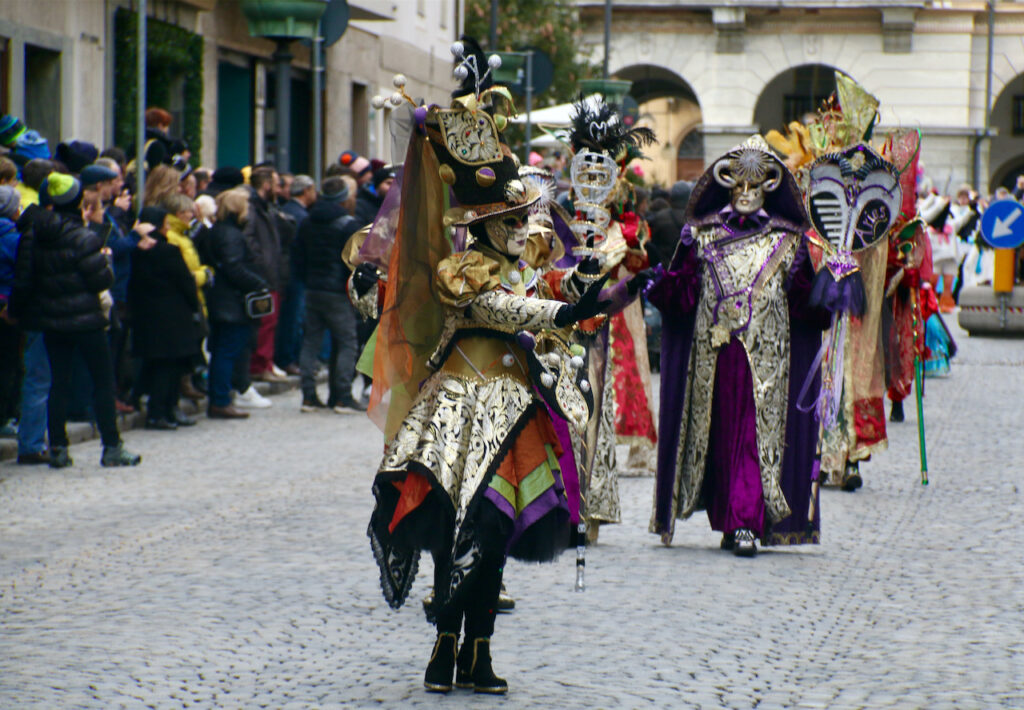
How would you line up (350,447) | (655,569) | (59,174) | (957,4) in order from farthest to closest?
(957,4)
(350,447)
(59,174)
(655,569)

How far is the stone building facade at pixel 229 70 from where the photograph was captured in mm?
18031

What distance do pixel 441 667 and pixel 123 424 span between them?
318 inches

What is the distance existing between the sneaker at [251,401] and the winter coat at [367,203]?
5.86 feet

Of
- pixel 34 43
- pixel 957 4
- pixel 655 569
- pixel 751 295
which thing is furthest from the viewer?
pixel 957 4

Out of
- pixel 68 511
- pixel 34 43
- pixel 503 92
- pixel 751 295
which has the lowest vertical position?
pixel 68 511

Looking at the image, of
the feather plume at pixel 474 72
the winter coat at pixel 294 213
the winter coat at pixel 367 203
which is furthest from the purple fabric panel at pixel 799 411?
the winter coat at pixel 294 213

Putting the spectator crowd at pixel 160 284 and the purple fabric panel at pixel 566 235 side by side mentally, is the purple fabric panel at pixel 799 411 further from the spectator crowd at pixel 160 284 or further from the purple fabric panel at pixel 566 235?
the purple fabric panel at pixel 566 235

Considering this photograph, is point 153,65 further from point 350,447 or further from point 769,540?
point 769,540

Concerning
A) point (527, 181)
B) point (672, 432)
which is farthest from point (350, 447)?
point (527, 181)

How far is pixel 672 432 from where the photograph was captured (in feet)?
28.7

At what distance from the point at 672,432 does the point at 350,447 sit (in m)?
4.17

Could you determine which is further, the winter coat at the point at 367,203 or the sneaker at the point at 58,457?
the winter coat at the point at 367,203

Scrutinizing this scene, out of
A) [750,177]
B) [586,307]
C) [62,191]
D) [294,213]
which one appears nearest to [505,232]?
[586,307]

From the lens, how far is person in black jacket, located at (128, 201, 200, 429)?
42.1 feet
